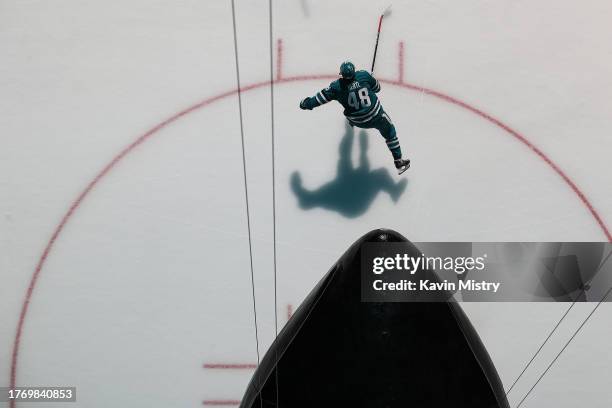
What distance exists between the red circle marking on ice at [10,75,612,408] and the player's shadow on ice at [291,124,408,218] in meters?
0.92

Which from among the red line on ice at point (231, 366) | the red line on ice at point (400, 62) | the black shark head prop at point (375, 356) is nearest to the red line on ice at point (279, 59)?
the red line on ice at point (400, 62)

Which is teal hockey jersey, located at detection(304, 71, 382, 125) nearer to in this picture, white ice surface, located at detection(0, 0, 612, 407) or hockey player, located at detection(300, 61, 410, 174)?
hockey player, located at detection(300, 61, 410, 174)

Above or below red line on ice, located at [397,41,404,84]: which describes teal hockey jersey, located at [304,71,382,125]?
below

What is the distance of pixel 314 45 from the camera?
7.67m

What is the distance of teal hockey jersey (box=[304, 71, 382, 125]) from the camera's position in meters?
6.61

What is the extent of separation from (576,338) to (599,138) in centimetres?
208

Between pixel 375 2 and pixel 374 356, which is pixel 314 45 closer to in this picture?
pixel 375 2

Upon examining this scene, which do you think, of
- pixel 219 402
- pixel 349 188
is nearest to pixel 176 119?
pixel 349 188

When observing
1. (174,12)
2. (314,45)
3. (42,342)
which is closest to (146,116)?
(174,12)

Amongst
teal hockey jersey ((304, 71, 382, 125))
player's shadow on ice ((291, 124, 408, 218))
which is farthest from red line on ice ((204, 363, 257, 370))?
teal hockey jersey ((304, 71, 382, 125))

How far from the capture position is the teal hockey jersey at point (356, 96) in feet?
21.7

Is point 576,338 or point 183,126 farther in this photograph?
point 183,126

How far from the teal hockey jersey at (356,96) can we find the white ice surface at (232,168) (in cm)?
64

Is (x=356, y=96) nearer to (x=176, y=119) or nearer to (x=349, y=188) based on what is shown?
(x=349, y=188)
